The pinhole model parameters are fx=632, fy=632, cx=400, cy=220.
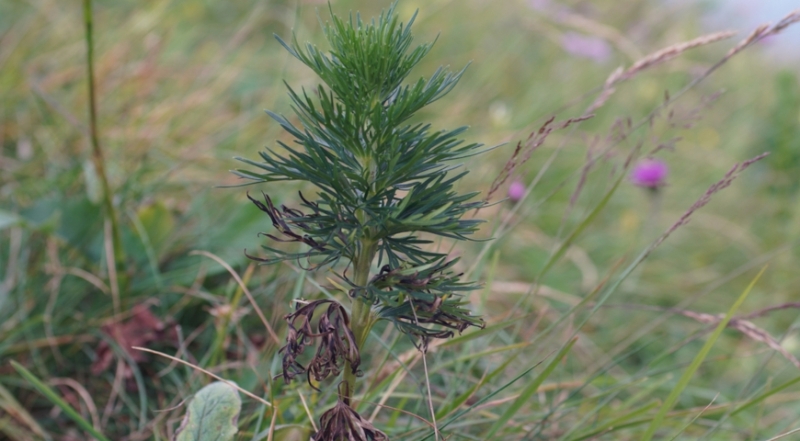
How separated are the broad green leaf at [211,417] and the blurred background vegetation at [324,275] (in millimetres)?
67

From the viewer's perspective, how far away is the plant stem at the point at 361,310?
0.73 m

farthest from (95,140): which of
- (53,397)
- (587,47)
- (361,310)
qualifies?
(587,47)

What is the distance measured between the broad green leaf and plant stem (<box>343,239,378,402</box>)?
0.19 metres

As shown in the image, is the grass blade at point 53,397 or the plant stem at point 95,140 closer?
the grass blade at point 53,397

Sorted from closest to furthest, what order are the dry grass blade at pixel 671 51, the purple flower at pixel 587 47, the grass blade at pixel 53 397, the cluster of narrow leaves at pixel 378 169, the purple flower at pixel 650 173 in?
the cluster of narrow leaves at pixel 378 169, the grass blade at pixel 53 397, the dry grass blade at pixel 671 51, the purple flower at pixel 650 173, the purple flower at pixel 587 47

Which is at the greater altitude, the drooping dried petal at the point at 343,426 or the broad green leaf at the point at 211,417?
the drooping dried petal at the point at 343,426

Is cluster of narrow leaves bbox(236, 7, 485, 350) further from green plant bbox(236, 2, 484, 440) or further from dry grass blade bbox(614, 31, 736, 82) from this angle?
dry grass blade bbox(614, 31, 736, 82)

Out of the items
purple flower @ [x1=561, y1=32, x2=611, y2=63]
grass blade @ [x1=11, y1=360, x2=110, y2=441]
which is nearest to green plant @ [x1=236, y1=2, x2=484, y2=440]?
grass blade @ [x1=11, y1=360, x2=110, y2=441]

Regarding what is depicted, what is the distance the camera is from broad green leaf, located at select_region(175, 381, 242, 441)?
2.79 feet

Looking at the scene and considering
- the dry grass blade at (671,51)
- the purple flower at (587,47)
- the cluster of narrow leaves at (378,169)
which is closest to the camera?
the cluster of narrow leaves at (378,169)

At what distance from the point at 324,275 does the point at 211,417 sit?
2.81ft

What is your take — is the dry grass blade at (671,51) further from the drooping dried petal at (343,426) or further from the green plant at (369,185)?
the drooping dried petal at (343,426)

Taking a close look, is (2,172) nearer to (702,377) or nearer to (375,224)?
(375,224)

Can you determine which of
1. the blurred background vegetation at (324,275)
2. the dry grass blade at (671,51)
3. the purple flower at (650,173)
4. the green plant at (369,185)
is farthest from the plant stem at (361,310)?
the purple flower at (650,173)
